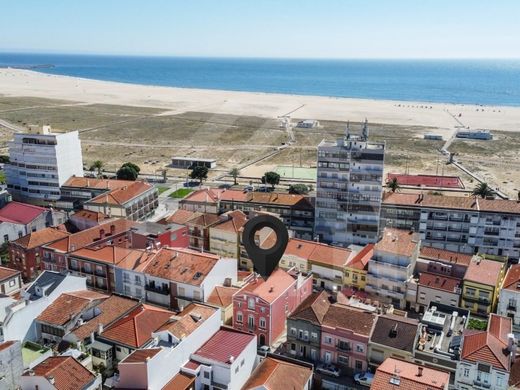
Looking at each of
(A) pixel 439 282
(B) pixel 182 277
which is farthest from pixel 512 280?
(B) pixel 182 277

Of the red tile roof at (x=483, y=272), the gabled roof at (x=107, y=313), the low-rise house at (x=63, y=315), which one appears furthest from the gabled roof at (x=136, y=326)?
the red tile roof at (x=483, y=272)

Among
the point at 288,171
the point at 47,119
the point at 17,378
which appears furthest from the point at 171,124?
the point at 17,378

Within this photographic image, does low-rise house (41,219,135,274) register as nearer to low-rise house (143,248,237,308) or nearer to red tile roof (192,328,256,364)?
low-rise house (143,248,237,308)

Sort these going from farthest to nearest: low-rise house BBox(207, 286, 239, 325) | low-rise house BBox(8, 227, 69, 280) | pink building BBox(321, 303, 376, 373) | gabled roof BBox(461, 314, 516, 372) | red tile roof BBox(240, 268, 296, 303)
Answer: low-rise house BBox(8, 227, 69, 280), low-rise house BBox(207, 286, 239, 325), red tile roof BBox(240, 268, 296, 303), pink building BBox(321, 303, 376, 373), gabled roof BBox(461, 314, 516, 372)

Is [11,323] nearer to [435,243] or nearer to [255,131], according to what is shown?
[435,243]

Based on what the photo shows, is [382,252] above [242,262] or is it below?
above

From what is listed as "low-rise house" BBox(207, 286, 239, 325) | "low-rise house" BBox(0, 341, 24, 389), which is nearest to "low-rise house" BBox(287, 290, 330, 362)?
"low-rise house" BBox(207, 286, 239, 325)
